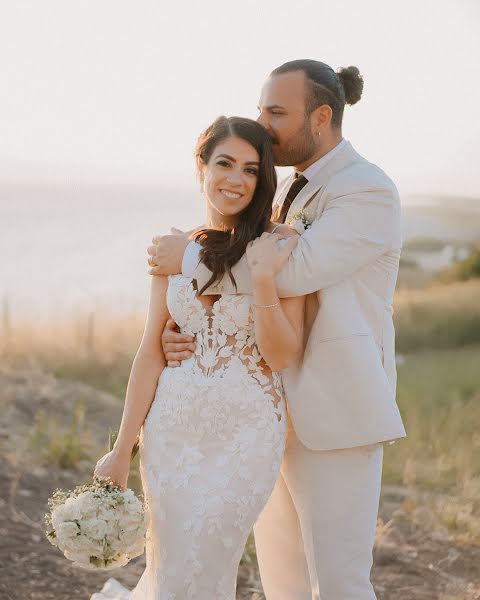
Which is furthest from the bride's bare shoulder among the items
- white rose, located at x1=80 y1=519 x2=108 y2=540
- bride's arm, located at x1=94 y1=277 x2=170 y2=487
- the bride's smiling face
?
white rose, located at x1=80 y1=519 x2=108 y2=540

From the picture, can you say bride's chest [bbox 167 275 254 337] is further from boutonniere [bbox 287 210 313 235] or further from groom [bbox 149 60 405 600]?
boutonniere [bbox 287 210 313 235]

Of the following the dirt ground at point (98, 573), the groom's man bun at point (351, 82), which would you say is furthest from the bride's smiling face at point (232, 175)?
the dirt ground at point (98, 573)

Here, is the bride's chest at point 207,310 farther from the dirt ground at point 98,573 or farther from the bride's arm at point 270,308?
the dirt ground at point 98,573

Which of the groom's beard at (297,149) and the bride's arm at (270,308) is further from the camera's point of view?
the groom's beard at (297,149)

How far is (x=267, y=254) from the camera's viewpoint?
3.44 metres

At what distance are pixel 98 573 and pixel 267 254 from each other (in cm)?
252

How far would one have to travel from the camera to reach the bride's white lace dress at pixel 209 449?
346cm

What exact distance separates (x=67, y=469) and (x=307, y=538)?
3068mm

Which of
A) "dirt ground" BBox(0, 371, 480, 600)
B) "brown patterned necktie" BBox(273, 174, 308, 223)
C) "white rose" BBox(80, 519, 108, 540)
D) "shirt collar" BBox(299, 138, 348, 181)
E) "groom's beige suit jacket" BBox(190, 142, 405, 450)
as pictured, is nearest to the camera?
"white rose" BBox(80, 519, 108, 540)

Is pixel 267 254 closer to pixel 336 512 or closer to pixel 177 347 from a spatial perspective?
pixel 177 347

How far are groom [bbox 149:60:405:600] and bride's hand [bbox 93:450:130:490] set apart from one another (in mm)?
432

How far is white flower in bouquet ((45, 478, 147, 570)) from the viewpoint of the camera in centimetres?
339

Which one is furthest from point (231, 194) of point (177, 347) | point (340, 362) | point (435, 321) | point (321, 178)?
point (435, 321)

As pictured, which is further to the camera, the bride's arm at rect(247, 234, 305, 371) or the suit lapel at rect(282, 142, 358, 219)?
the suit lapel at rect(282, 142, 358, 219)
